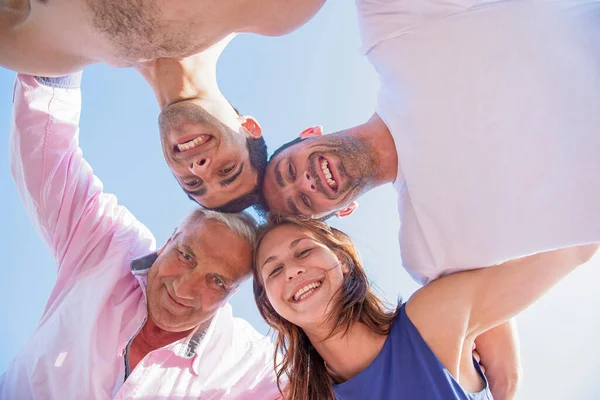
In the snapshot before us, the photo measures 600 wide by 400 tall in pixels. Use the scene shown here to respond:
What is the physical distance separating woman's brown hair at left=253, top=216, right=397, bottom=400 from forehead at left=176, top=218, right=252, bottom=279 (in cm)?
21

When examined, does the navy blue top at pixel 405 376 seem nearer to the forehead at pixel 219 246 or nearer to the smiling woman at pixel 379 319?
the smiling woman at pixel 379 319

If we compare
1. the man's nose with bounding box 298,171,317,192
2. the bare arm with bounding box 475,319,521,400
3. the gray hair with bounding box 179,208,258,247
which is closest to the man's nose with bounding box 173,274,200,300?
the gray hair with bounding box 179,208,258,247

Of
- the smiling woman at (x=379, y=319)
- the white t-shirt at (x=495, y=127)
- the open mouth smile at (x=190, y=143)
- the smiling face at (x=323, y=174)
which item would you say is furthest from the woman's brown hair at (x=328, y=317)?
the open mouth smile at (x=190, y=143)

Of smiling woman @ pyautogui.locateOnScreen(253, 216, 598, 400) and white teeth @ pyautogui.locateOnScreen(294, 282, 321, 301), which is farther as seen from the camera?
white teeth @ pyautogui.locateOnScreen(294, 282, 321, 301)

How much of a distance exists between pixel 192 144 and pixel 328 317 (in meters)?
1.19

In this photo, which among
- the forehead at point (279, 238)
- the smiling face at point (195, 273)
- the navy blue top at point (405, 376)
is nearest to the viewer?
the navy blue top at point (405, 376)

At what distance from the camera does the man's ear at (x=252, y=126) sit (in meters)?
2.75

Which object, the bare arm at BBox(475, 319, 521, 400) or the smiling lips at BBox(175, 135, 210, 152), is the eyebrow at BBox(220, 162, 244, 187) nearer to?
the smiling lips at BBox(175, 135, 210, 152)

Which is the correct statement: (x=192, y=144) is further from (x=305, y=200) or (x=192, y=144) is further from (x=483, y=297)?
(x=483, y=297)

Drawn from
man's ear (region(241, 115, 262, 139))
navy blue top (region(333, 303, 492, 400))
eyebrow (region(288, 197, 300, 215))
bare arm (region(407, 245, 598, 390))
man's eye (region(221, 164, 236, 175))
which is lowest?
navy blue top (region(333, 303, 492, 400))

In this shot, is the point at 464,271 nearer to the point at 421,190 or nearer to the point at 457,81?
the point at 421,190

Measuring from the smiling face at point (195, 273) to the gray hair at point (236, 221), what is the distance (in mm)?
28

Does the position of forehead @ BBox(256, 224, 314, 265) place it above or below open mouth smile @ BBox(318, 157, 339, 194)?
below

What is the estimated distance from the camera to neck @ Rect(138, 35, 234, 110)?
104 inches
